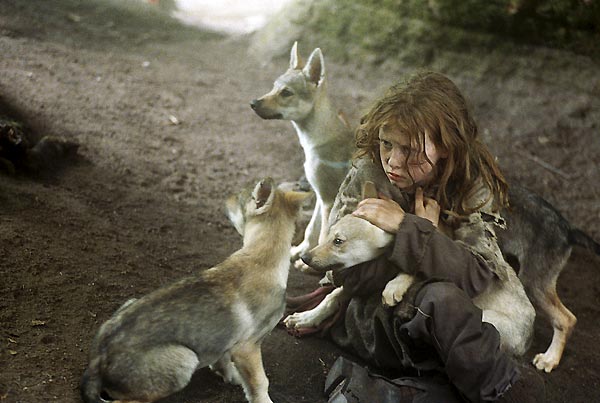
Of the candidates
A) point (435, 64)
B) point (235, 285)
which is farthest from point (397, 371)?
point (435, 64)

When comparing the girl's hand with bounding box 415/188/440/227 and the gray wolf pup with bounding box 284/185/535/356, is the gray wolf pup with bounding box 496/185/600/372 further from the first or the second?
the girl's hand with bounding box 415/188/440/227

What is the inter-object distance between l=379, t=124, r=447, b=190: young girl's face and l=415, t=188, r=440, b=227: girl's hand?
8 centimetres

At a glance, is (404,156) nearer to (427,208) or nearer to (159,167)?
(427,208)

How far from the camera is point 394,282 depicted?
2.90m

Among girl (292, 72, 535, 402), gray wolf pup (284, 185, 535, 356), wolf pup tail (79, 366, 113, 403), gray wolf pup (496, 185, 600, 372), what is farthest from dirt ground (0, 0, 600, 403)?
gray wolf pup (284, 185, 535, 356)

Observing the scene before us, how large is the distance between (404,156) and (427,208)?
11.5 inches

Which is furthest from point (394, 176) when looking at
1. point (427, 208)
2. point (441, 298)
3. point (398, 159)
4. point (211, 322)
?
point (211, 322)

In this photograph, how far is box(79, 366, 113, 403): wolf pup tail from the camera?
7.81ft

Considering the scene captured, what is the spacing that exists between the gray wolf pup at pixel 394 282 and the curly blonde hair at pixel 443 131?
429 mm

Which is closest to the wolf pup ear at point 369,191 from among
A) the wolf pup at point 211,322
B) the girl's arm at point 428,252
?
the girl's arm at point 428,252

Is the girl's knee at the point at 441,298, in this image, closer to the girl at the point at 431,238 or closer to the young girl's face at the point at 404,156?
the girl at the point at 431,238

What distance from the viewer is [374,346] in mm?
3184

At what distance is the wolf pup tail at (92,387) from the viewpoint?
238 centimetres

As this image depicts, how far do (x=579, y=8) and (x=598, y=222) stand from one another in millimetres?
2214
